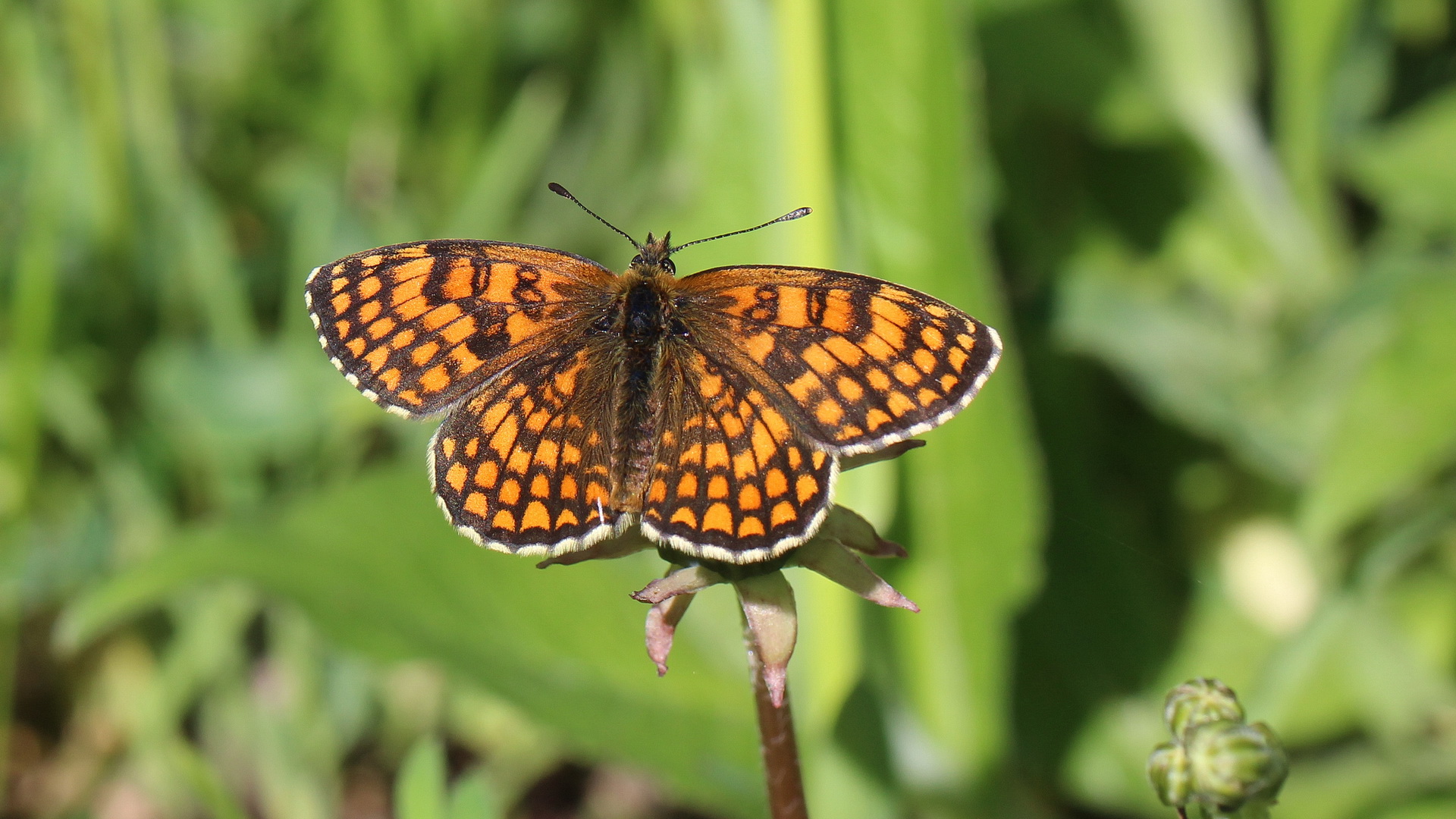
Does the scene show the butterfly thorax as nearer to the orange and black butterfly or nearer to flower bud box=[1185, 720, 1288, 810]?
the orange and black butterfly

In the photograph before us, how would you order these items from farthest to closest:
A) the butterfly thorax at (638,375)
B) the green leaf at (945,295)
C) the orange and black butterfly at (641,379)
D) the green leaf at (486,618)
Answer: the green leaf at (945,295)
the green leaf at (486,618)
the butterfly thorax at (638,375)
the orange and black butterfly at (641,379)

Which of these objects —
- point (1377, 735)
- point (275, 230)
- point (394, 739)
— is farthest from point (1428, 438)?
point (275, 230)

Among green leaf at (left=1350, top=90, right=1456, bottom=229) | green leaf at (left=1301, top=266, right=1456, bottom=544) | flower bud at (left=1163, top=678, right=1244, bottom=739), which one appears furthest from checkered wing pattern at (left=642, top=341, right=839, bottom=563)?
green leaf at (left=1350, top=90, right=1456, bottom=229)

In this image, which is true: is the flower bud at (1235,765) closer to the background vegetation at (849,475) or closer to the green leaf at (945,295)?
the background vegetation at (849,475)

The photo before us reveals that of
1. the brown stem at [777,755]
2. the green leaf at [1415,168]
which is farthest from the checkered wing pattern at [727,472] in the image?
the green leaf at [1415,168]

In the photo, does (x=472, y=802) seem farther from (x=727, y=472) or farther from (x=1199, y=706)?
(x=1199, y=706)

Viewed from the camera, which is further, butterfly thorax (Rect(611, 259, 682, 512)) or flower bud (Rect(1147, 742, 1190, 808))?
butterfly thorax (Rect(611, 259, 682, 512))
